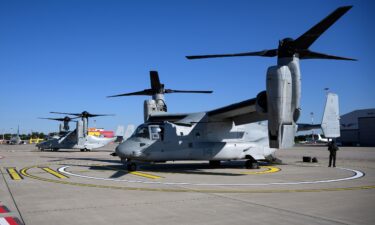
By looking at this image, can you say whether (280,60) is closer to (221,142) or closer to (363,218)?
(221,142)

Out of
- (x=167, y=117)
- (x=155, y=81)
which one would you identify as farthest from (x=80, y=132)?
(x=167, y=117)

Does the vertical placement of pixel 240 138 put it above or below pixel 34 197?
above

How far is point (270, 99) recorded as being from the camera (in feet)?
43.5

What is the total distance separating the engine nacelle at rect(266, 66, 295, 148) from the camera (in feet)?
42.9

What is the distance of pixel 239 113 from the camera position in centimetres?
1712

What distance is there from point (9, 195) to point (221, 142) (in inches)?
432

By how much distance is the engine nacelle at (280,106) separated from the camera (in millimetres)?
13086

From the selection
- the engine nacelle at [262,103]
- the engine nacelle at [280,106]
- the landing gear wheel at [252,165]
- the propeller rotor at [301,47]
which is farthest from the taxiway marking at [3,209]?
the landing gear wheel at [252,165]

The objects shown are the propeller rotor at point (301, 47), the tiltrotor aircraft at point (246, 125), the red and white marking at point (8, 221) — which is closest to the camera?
the red and white marking at point (8, 221)

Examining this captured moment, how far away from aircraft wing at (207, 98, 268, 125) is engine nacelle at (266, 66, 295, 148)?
1.79m

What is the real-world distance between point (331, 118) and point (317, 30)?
7804 mm

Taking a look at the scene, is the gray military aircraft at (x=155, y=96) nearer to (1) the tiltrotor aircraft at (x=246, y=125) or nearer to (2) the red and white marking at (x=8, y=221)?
(1) the tiltrotor aircraft at (x=246, y=125)

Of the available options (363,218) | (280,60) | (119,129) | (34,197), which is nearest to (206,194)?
(363,218)

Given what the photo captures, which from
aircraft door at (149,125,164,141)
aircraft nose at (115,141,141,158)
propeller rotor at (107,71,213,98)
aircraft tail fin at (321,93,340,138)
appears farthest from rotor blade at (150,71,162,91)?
aircraft tail fin at (321,93,340,138)
